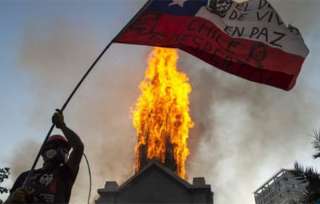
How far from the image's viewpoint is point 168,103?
3303 centimetres

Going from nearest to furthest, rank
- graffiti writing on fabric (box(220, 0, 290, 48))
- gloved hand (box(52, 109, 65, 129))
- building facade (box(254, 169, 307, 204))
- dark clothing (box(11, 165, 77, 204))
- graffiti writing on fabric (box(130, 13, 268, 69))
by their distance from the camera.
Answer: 1. dark clothing (box(11, 165, 77, 204))
2. gloved hand (box(52, 109, 65, 129))
3. graffiti writing on fabric (box(130, 13, 268, 69))
4. graffiti writing on fabric (box(220, 0, 290, 48))
5. building facade (box(254, 169, 307, 204))

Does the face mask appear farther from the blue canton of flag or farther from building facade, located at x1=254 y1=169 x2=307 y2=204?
building facade, located at x1=254 y1=169 x2=307 y2=204

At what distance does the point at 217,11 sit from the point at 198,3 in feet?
1.30

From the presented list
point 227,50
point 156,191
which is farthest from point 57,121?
point 156,191

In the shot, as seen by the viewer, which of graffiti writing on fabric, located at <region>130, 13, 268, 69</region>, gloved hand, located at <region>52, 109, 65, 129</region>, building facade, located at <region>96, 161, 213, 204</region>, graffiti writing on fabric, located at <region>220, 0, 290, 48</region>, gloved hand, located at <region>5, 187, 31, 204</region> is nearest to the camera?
gloved hand, located at <region>5, 187, 31, 204</region>

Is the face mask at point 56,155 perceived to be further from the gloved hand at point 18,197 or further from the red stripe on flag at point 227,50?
the red stripe on flag at point 227,50

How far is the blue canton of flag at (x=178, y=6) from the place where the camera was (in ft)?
23.6

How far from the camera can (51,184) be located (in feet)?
14.1

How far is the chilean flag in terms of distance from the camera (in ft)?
22.4

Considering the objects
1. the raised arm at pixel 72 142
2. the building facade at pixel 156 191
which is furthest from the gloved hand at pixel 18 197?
the building facade at pixel 156 191

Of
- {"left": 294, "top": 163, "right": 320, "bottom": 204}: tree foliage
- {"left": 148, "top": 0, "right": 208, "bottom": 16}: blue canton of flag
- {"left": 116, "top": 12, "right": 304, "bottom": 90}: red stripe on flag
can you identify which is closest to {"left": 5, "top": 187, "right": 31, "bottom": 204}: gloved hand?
{"left": 116, "top": 12, "right": 304, "bottom": 90}: red stripe on flag

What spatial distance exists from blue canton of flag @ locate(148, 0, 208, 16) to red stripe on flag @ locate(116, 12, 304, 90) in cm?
21

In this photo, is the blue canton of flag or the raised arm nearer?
the raised arm

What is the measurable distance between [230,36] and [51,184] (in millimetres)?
4317
